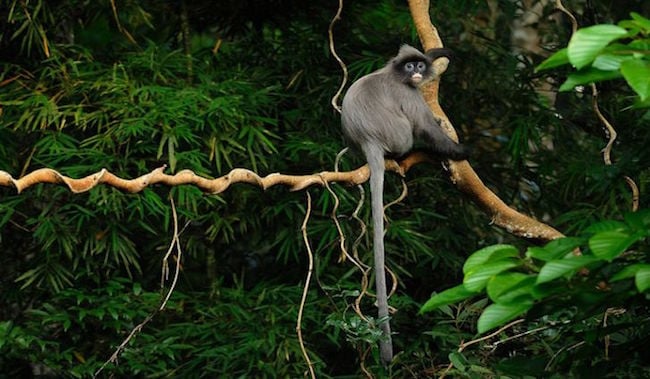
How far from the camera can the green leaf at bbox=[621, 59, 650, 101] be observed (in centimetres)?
131

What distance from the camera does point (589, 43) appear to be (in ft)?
4.33

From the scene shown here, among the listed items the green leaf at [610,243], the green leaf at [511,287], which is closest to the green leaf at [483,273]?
the green leaf at [511,287]

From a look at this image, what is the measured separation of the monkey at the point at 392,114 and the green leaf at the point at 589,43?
66.6 inches

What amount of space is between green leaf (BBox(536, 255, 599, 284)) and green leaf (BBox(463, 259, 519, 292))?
0.20ft

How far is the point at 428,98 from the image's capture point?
312 centimetres

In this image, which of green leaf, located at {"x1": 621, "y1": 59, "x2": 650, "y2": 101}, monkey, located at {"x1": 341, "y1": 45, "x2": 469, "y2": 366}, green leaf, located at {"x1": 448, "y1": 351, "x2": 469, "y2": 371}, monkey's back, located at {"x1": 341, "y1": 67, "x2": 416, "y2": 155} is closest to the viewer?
green leaf, located at {"x1": 621, "y1": 59, "x2": 650, "y2": 101}

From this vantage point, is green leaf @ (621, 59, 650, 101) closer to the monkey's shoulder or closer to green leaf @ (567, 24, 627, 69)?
green leaf @ (567, 24, 627, 69)

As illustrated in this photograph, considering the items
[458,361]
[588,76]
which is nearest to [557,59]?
[588,76]

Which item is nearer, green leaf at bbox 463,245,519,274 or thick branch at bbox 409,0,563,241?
green leaf at bbox 463,245,519,274

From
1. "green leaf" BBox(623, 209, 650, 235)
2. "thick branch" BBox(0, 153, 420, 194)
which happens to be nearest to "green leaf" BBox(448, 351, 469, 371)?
"thick branch" BBox(0, 153, 420, 194)

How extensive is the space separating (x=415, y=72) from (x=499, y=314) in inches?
82.2

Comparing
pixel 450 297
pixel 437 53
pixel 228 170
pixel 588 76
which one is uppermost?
pixel 588 76

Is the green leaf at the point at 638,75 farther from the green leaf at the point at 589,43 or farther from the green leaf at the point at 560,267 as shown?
the green leaf at the point at 560,267

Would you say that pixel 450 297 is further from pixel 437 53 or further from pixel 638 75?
pixel 437 53
